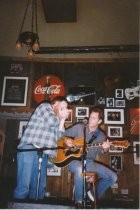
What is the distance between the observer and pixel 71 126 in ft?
16.2

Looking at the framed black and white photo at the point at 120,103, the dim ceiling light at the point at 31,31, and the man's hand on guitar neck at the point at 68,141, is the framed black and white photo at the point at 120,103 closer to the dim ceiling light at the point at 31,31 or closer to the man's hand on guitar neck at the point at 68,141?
the man's hand on guitar neck at the point at 68,141

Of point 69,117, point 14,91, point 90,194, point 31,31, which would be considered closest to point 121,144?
point 90,194

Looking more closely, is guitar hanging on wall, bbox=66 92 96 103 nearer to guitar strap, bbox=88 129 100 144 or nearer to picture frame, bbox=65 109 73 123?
picture frame, bbox=65 109 73 123

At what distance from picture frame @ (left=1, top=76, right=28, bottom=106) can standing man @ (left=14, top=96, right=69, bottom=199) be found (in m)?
0.43

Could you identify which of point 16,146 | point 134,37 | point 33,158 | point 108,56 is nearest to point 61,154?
point 33,158

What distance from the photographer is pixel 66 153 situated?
14.5 ft

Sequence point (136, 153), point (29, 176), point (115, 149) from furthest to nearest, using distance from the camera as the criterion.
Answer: point (115, 149)
point (136, 153)
point (29, 176)

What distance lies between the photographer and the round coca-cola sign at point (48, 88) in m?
5.19

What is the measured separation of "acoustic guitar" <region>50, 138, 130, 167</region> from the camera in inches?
172

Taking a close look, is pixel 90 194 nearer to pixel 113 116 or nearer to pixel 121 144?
pixel 121 144

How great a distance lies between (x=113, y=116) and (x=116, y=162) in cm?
81

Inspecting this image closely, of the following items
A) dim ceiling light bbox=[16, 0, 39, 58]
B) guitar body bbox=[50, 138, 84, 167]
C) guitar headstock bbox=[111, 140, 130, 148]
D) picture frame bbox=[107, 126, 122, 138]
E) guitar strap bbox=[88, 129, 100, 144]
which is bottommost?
guitar body bbox=[50, 138, 84, 167]

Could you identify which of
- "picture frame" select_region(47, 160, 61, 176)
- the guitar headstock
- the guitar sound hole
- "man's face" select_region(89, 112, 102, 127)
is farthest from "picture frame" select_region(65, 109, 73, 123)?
the guitar headstock

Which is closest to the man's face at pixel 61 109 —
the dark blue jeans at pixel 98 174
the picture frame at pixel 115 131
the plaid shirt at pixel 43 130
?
the plaid shirt at pixel 43 130
